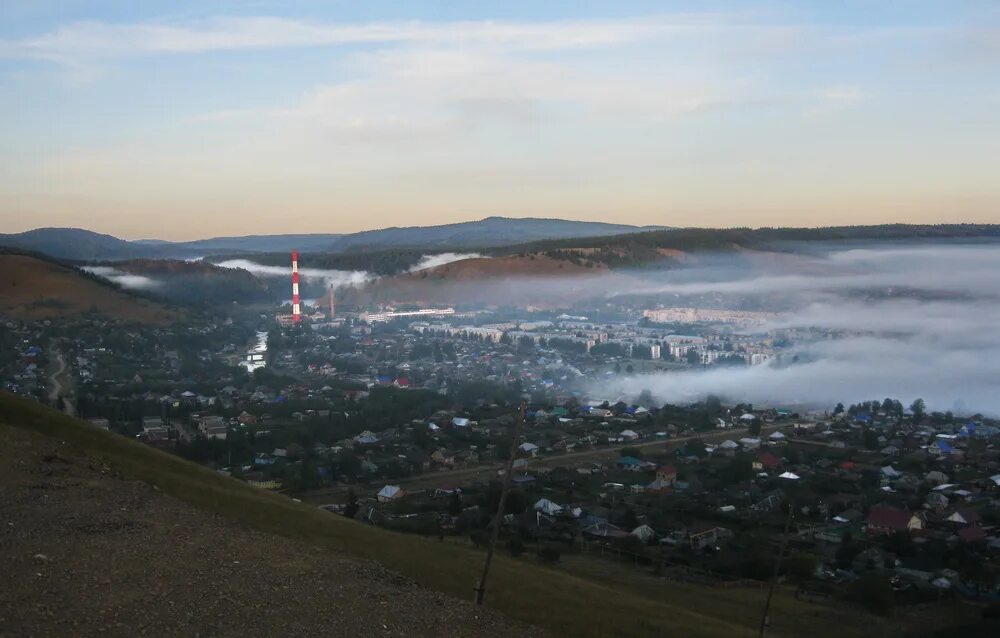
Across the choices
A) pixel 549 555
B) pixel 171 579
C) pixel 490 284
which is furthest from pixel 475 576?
pixel 490 284

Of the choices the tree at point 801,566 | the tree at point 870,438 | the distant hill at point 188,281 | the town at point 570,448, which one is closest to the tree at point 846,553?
the town at point 570,448

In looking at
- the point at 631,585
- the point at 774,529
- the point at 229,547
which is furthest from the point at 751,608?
the point at 229,547

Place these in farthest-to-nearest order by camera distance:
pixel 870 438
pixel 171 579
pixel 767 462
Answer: pixel 870 438 < pixel 767 462 < pixel 171 579

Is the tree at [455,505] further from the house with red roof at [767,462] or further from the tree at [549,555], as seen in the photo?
the house with red roof at [767,462]

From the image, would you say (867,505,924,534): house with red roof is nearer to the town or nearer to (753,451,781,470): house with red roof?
the town

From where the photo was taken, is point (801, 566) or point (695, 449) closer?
point (801, 566)

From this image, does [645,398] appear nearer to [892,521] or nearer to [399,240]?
[892,521]
